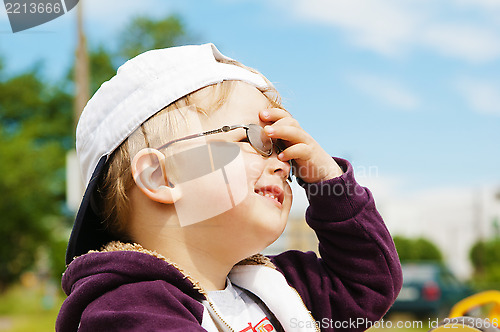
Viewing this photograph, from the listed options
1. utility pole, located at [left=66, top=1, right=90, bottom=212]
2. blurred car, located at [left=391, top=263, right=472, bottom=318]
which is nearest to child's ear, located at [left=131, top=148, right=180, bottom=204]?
utility pole, located at [left=66, top=1, right=90, bottom=212]

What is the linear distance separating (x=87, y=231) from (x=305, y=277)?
58cm

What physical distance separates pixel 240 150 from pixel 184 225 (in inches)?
8.0

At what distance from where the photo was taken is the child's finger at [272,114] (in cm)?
130

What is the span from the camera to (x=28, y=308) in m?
13.6

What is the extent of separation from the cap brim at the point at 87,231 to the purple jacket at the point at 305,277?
110mm

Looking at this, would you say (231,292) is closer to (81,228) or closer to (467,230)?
(81,228)

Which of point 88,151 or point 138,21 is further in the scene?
point 138,21

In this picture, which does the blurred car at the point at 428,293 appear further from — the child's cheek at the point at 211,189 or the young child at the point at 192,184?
the child's cheek at the point at 211,189

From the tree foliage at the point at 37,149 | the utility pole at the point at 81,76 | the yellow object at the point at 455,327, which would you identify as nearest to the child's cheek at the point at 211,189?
the yellow object at the point at 455,327

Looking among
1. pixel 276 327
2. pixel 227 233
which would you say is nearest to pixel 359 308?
pixel 276 327

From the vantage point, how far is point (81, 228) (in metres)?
1.31

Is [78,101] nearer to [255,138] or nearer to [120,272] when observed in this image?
[255,138]

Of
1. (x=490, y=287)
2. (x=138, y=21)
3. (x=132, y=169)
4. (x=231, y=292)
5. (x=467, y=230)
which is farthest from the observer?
(x=467, y=230)

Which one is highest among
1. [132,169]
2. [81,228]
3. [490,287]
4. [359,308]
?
[132,169]
